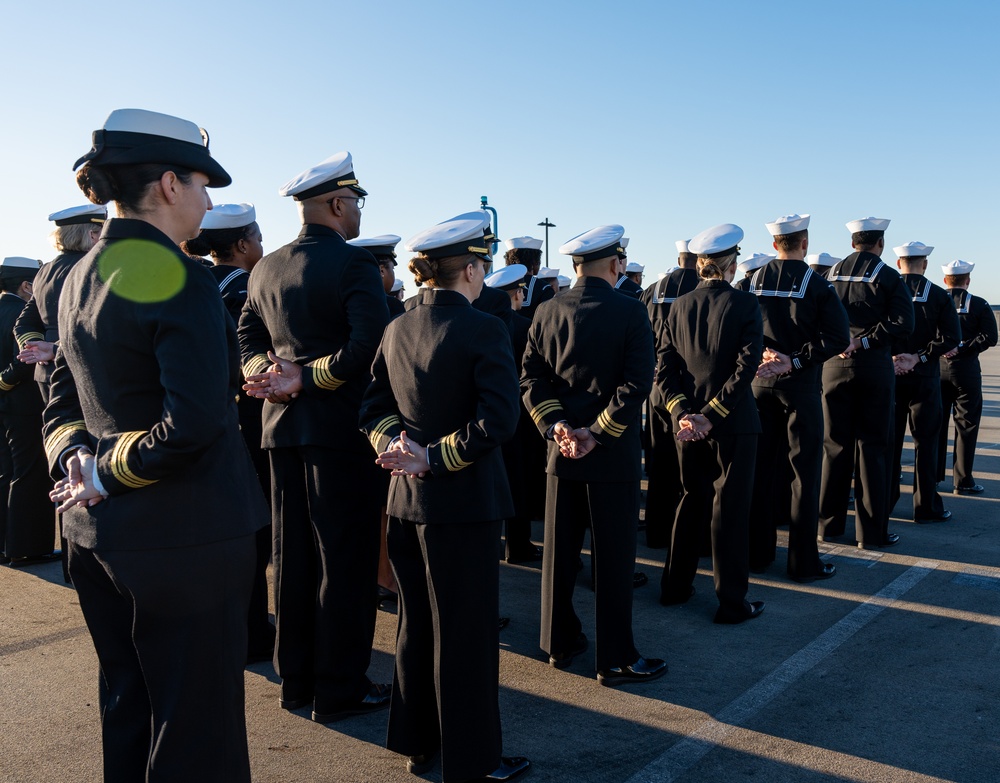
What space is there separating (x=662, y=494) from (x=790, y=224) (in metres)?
2.16

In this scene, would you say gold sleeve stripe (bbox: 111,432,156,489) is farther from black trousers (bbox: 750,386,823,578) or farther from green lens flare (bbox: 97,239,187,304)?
black trousers (bbox: 750,386,823,578)

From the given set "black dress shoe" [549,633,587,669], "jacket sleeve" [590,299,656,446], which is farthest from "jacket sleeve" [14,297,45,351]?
"black dress shoe" [549,633,587,669]

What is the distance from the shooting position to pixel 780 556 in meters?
6.48

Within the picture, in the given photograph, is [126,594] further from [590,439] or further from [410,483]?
[590,439]

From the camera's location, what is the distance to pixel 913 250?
793 centimetres

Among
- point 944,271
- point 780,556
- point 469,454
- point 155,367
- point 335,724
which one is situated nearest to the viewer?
point 155,367

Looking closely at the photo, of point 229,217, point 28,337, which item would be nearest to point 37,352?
point 28,337

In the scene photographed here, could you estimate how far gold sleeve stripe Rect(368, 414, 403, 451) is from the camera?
344cm

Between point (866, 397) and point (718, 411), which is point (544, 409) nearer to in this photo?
point (718, 411)

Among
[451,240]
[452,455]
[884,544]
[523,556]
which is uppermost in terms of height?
[451,240]

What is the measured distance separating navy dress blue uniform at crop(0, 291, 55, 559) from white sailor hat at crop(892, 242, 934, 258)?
709 cm

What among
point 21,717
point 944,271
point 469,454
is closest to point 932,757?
point 469,454

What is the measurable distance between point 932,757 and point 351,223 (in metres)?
3.29

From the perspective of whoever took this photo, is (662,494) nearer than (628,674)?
No
